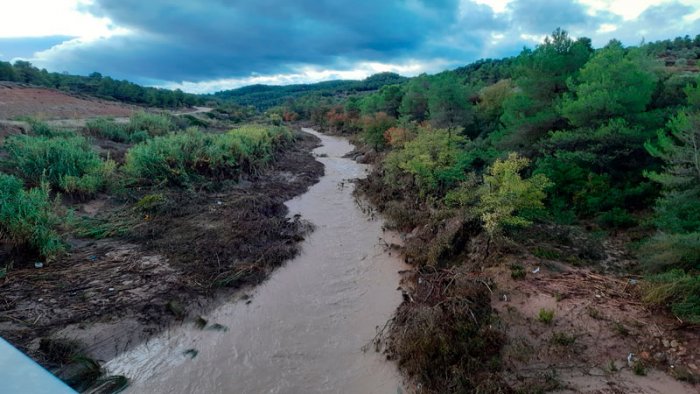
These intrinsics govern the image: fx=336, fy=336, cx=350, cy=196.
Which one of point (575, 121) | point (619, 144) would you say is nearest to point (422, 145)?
point (575, 121)

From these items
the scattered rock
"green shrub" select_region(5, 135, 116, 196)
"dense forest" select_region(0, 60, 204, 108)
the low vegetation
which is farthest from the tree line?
"dense forest" select_region(0, 60, 204, 108)

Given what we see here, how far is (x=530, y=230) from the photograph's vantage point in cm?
930

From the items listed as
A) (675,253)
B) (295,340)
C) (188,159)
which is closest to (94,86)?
(188,159)

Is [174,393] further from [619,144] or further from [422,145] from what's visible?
[619,144]

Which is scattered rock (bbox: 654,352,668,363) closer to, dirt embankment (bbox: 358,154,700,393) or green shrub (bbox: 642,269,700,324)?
dirt embankment (bbox: 358,154,700,393)

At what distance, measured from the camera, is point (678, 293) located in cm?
561

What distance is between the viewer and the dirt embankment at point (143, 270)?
579cm

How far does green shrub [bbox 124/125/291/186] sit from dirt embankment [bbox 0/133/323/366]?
3.96ft

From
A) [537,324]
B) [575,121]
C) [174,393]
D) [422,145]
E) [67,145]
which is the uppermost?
[575,121]

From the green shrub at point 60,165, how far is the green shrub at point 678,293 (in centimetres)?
1428

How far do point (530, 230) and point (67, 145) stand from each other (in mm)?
15232

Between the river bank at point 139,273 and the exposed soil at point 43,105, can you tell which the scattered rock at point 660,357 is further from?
the exposed soil at point 43,105

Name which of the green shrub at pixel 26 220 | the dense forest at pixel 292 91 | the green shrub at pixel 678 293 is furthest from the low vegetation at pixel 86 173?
the dense forest at pixel 292 91

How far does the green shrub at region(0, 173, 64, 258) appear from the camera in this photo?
6730 millimetres
